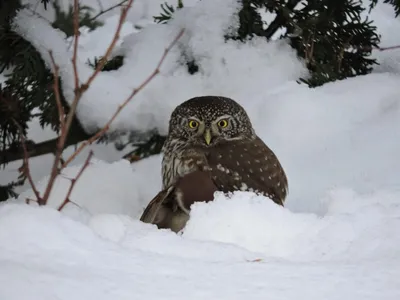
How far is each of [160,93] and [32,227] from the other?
2.04 metres

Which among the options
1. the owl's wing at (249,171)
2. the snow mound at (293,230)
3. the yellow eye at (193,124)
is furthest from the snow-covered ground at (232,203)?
the yellow eye at (193,124)

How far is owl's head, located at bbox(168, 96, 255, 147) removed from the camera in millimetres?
3764

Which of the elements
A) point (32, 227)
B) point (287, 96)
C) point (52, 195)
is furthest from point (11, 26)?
point (32, 227)

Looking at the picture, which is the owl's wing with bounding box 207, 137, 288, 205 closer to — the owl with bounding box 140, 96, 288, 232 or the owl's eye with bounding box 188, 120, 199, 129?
the owl with bounding box 140, 96, 288, 232

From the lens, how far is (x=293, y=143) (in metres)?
3.68

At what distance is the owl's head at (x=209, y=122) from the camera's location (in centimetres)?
376

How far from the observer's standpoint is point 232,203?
7.56 ft

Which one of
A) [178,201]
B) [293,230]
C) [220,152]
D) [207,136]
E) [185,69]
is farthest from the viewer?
[185,69]

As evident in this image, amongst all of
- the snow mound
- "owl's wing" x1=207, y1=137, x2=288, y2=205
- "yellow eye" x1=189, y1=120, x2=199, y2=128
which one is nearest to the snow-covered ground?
the snow mound

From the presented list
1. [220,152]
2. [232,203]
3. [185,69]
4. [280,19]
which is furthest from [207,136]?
[232,203]

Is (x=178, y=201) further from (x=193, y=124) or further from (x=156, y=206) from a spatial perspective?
(x=193, y=124)

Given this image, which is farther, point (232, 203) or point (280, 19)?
point (280, 19)

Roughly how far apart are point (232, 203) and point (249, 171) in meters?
1.15

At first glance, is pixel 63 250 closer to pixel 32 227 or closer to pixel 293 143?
pixel 32 227
